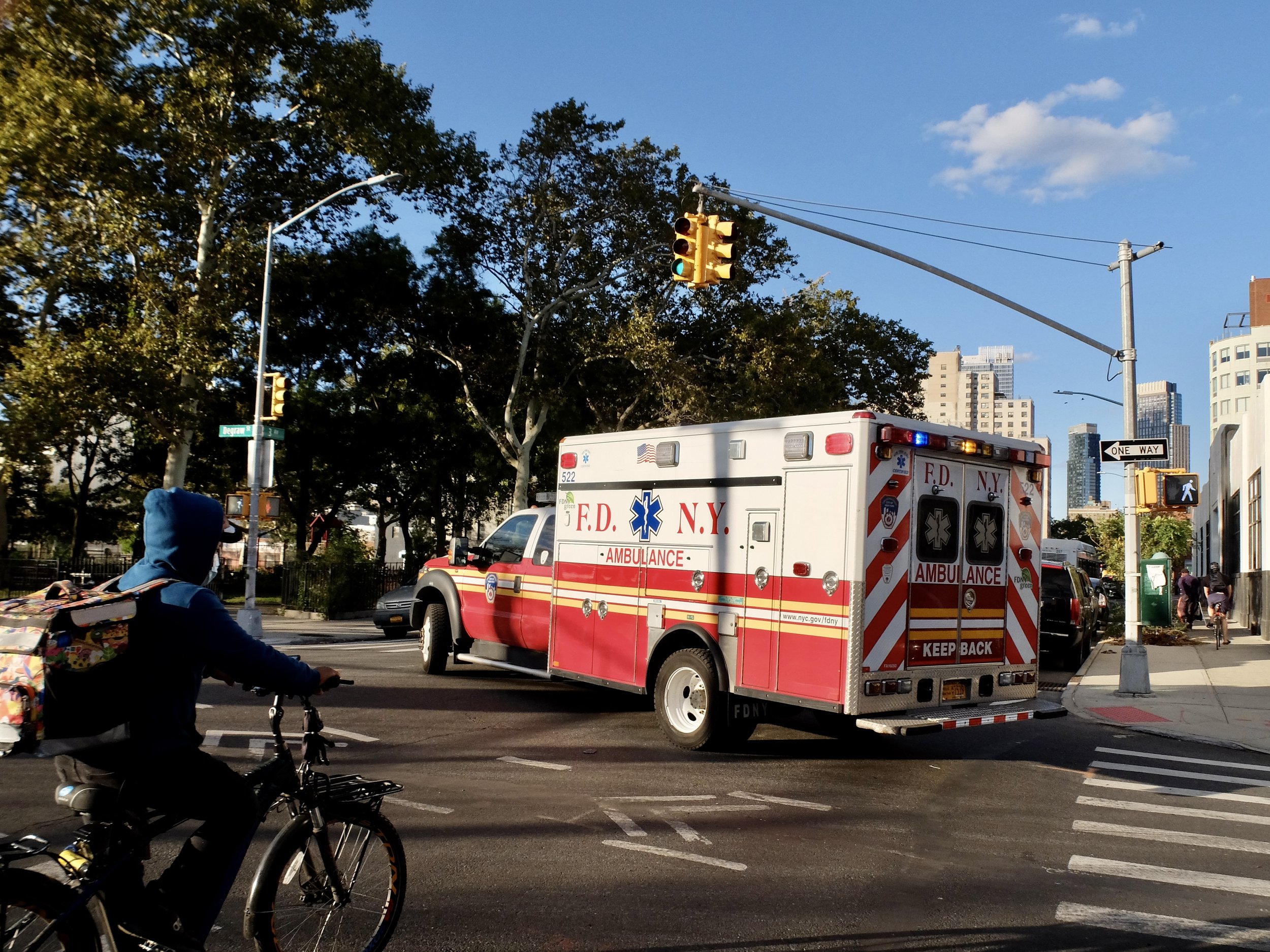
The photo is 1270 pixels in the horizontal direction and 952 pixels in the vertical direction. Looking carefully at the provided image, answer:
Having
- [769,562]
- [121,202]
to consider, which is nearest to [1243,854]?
[769,562]

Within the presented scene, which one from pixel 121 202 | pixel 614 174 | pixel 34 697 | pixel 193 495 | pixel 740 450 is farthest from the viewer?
pixel 614 174

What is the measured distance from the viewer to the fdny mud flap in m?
8.12

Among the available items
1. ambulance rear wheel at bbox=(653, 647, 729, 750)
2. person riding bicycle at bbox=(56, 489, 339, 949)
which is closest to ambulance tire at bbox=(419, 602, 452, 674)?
ambulance rear wheel at bbox=(653, 647, 729, 750)

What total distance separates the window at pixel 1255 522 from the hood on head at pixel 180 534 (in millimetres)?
30931

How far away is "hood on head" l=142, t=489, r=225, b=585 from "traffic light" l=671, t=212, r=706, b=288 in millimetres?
10692

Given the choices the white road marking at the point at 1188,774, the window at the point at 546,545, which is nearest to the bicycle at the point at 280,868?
the window at the point at 546,545

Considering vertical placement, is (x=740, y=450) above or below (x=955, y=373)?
below

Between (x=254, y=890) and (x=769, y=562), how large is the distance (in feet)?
18.8

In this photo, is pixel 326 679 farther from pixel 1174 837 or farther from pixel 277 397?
pixel 277 397

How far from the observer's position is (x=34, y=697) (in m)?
Answer: 3.07

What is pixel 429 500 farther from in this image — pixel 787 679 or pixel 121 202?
pixel 787 679

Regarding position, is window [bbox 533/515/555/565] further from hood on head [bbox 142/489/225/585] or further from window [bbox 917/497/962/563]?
hood on head [bbox 142/489/225/585]

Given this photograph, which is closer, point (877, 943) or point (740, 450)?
point (877, 943)

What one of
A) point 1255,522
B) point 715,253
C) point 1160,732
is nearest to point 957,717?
point 1160,732
